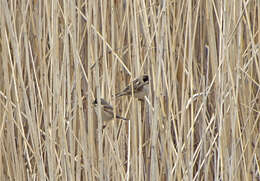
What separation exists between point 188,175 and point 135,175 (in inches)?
9.7

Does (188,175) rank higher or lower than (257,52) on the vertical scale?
lower

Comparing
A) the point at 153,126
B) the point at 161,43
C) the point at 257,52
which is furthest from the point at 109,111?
the point at 257,52

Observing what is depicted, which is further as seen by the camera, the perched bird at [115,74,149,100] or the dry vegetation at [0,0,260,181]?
the perched bird at [115,74,149,100]

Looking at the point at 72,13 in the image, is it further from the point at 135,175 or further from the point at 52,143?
the point at 135,175

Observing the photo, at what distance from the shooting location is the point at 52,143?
228 cm

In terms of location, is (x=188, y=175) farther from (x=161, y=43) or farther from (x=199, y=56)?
(x=199, y=56)

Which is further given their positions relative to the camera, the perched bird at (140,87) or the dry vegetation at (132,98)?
the perched bird at (140,87)

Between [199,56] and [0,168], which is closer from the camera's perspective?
[0,168]

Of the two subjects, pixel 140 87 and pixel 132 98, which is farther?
pixel 140 87

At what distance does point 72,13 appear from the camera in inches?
84.7

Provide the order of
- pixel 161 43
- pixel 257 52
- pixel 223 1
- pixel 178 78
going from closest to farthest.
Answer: pixel 161 43 < pixel 223 1 < pixel 257 52 < pixel 178 78

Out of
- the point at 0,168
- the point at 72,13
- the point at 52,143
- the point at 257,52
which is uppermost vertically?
the point at 72,13

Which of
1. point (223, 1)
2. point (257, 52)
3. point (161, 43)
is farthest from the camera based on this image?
point (257, 52)

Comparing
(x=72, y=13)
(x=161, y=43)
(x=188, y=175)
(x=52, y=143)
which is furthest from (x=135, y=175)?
(x=72, y=13)
